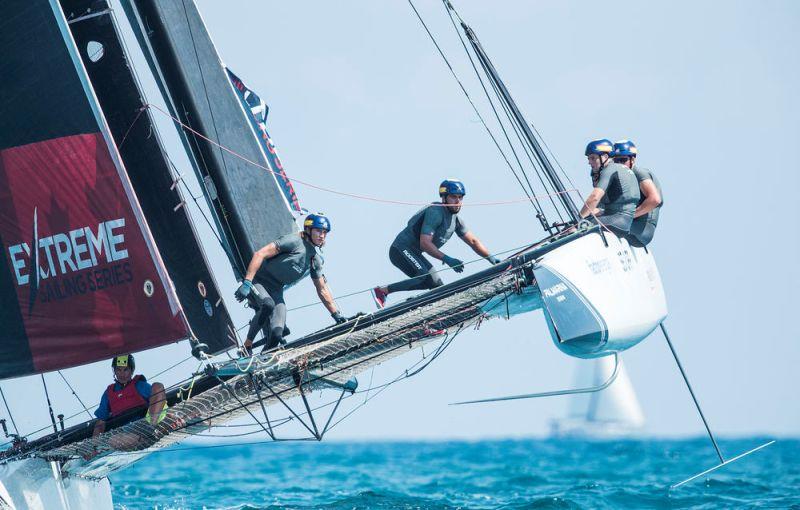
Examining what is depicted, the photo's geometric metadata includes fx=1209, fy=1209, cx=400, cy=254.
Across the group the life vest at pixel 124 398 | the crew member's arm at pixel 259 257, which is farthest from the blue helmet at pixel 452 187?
the life vest at pixel 124 398

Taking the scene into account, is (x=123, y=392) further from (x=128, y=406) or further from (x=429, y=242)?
(x=429, y=242)

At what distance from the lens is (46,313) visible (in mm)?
11586

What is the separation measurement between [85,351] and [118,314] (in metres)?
0.50

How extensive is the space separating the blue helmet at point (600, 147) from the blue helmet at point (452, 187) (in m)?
1.27

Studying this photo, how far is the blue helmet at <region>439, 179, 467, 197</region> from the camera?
11641mm

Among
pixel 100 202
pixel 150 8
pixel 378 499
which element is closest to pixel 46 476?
pixel 100 202

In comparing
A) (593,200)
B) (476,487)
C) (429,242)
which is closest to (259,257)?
(429,242)

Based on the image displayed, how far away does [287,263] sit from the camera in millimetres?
11406

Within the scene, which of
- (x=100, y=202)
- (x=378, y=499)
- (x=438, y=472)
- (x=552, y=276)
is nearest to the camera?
(x=552, y=276)

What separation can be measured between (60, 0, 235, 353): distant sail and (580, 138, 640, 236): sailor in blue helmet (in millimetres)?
3798

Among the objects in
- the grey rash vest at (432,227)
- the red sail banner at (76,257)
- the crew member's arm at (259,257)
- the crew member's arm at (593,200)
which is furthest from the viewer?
the grey rash vest at (432,227)

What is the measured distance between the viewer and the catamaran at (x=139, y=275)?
1056cm

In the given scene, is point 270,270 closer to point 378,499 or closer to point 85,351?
point 85,351

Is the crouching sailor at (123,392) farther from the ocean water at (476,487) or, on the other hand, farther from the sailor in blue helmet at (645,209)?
the sailor in blue helmet at (645,209)
